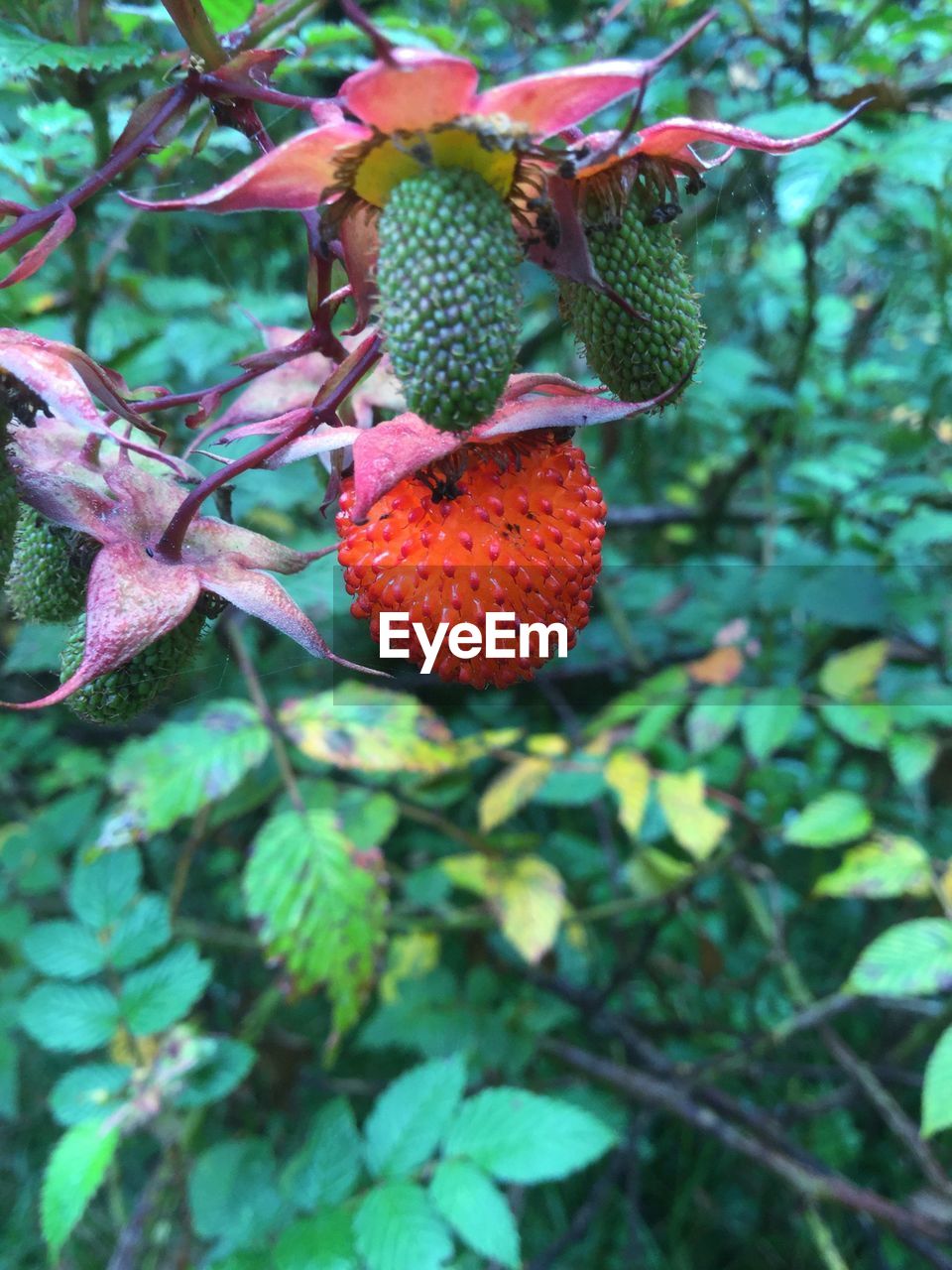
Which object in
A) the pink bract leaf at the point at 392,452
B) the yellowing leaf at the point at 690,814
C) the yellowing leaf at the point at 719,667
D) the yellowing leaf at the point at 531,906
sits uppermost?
the pink bract leaf at the point at 392,452

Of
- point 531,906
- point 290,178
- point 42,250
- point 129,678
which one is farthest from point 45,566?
point 531,906

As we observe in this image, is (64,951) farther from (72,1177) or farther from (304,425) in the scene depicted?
(304,425)

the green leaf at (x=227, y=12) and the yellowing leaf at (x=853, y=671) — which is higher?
the green leaf at (x=227, y=12)

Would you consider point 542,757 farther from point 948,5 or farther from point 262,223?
point 948,5

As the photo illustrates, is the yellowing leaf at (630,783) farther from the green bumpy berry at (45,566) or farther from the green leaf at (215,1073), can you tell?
the green bumpy berry at (45,566)

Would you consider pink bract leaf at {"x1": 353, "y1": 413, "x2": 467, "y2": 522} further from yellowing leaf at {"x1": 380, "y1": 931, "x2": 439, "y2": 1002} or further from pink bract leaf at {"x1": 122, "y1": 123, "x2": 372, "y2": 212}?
yellowing leaf at {"x1": 380, "y1": 931, "x2": 439, "y2": 1002}

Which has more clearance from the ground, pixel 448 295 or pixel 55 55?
pixel 55 55

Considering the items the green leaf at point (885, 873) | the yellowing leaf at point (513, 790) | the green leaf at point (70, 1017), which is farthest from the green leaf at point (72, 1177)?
the green leaf at point (885, 873)
